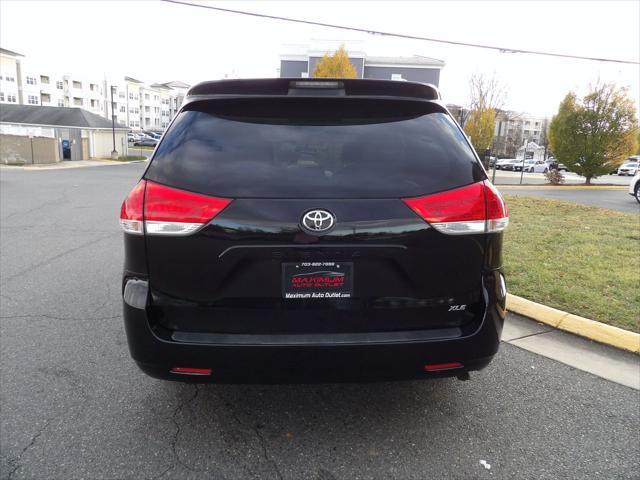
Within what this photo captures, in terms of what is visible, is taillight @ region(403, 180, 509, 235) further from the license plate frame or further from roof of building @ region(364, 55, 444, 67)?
roof of building @ region(364, 55, 444, 67)

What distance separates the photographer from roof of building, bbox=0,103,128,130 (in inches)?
1593

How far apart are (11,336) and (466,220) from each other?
3696mm

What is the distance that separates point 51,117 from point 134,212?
47.8 metres

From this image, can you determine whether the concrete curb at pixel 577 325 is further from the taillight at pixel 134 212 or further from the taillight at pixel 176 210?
the taillight at pixel 134 212

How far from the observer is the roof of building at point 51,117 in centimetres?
4047

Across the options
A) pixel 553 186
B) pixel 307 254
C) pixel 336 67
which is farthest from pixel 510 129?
pixel 307 254

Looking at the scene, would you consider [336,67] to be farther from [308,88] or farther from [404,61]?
[308,88]

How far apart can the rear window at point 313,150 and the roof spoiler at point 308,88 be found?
5cm

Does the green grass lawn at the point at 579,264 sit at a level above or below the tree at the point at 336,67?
below

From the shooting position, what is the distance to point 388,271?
7.31 ft

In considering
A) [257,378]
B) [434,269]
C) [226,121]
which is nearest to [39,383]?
[257,378]

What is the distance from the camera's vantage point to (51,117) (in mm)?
42531

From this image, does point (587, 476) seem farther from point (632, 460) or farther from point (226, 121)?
point (226, 121)

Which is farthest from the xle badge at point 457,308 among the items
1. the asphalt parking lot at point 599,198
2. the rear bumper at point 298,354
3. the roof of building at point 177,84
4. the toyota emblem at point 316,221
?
the roof of building at point 177,84
